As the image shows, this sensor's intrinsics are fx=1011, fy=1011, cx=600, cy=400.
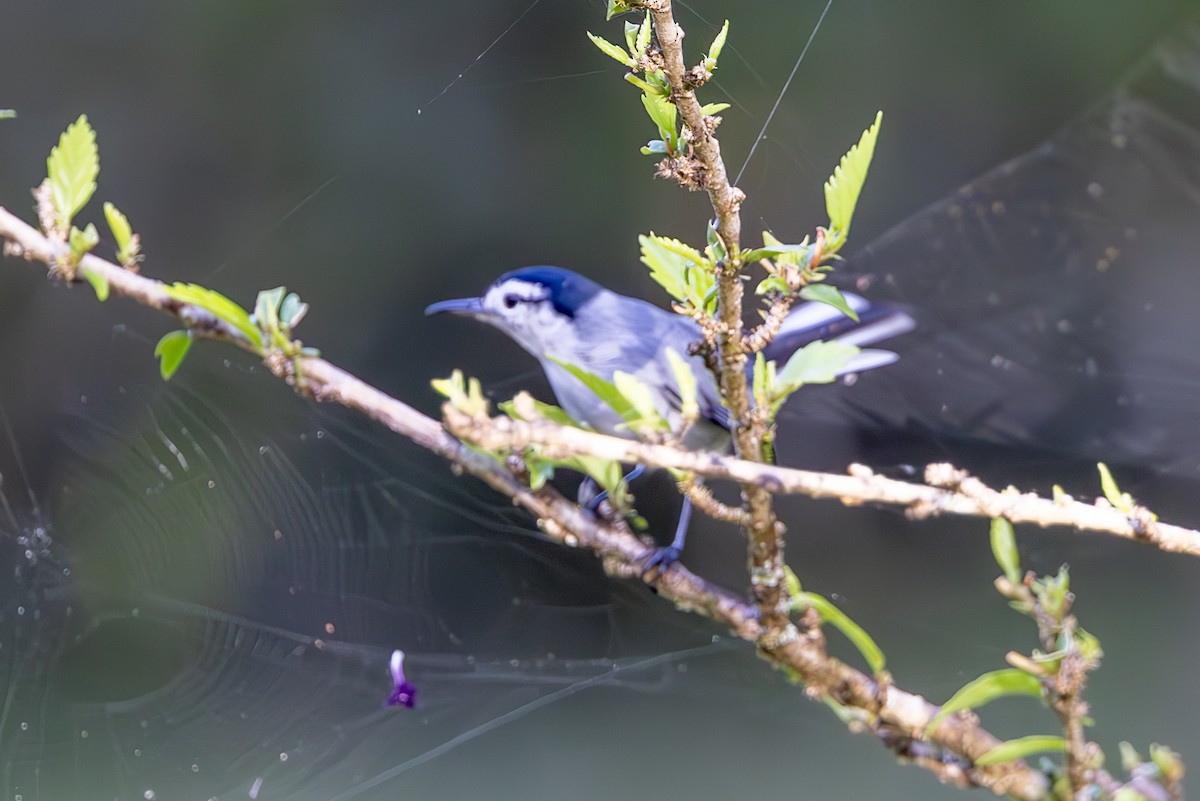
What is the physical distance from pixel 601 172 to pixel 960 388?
371mm

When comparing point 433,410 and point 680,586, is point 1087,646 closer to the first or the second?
point 680,586

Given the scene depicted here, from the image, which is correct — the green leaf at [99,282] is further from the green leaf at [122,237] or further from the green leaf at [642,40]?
the green leaf at [642,40]

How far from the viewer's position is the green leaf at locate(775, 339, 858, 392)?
0.77ft

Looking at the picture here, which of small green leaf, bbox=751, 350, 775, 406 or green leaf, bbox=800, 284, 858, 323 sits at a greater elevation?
green leaf, bbox=800, 284, 858, 323

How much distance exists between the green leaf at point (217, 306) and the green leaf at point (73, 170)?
0.05 m

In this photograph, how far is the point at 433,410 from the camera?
83cm

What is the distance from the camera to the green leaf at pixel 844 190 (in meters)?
0.23

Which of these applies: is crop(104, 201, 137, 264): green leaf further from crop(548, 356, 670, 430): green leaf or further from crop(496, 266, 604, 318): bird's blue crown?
crop(496, 266, 604, 318): bird's blue crown

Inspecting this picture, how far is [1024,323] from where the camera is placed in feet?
3.13

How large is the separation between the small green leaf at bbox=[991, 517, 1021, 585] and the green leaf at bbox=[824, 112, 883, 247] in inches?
2.9

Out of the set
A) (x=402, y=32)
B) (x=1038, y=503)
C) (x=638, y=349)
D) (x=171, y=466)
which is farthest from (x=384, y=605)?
(x=1038, y=503)

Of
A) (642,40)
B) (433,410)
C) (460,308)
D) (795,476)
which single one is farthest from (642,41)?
(433,410)

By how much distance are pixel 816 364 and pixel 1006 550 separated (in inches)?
2.3

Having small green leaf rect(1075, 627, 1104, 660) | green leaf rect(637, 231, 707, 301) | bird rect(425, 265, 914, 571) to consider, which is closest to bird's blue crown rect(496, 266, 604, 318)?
bird rect(425, 265, 914, 571)
